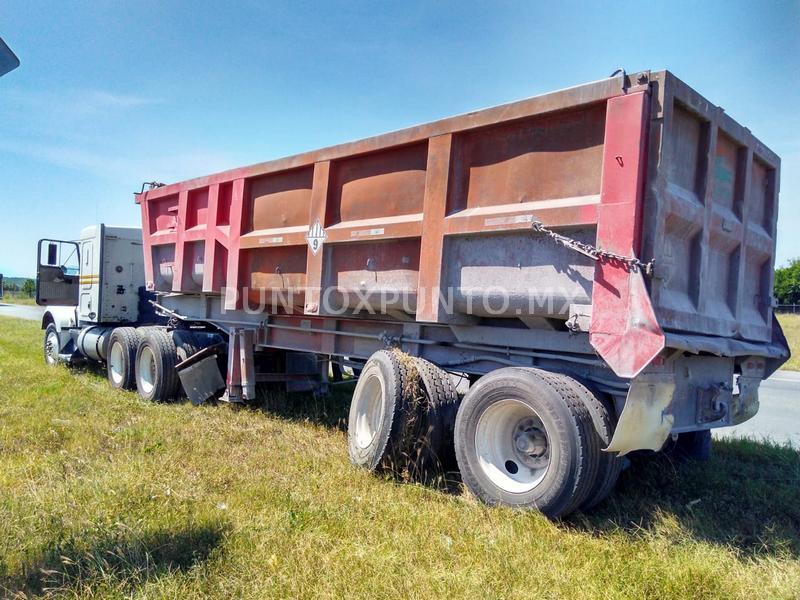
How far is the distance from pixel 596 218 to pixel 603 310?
1.82 feet

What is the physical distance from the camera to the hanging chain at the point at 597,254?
3703 millimetres

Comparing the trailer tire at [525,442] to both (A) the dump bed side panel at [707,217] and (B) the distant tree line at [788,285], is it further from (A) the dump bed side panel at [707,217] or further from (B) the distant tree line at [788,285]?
(B) the distant tree line at [788,285]

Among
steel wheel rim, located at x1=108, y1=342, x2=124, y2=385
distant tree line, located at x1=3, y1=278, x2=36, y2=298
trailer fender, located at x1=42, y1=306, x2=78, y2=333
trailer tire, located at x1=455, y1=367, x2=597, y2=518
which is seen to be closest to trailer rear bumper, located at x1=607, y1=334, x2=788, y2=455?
trailer tire, located at x1=455, y1=367, x2=597, y2=518

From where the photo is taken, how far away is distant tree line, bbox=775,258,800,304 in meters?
51.3

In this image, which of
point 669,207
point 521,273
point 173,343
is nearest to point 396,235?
point 521,273

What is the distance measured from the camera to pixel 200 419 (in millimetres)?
7027

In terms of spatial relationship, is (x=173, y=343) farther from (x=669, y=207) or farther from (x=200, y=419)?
(x=669, y=207)

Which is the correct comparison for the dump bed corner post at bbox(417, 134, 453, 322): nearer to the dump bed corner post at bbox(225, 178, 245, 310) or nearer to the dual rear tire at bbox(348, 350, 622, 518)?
the dual rear tire at bbox(348, 350, 622, 518)

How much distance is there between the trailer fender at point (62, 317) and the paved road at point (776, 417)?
10246mm

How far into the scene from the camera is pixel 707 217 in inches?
168

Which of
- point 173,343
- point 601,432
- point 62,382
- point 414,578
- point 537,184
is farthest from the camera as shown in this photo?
point 62,382

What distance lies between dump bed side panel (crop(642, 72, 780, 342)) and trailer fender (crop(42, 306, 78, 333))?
10.4 m

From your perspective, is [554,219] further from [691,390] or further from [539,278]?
[691,390]

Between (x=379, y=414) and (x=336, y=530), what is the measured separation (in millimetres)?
1402
